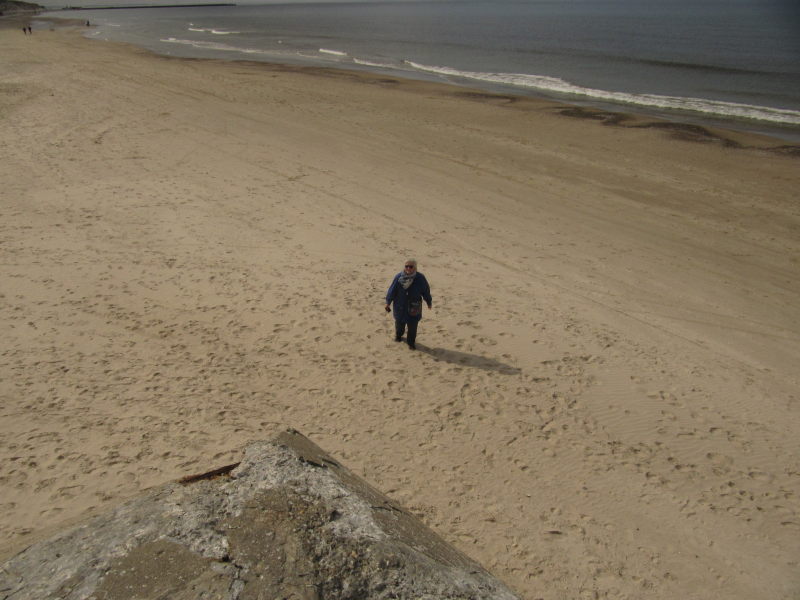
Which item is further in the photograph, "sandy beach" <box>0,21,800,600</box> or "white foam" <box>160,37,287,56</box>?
"white foam" <box>160,37,287,56</box>

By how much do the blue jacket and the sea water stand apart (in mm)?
23328

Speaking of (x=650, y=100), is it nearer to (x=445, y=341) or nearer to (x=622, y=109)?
(x=622, y=109)

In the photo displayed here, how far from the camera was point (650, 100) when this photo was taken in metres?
29.5

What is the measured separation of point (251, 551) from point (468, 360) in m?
5.46

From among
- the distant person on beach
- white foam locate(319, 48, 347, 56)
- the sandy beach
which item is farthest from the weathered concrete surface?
white foam locate(319, 48, 347, 56)

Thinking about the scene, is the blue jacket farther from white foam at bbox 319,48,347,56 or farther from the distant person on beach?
white foam at bbox 319,48,347,56

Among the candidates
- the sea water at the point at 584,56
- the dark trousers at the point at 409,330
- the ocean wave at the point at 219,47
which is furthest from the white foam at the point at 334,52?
the dark trousers at the point at 409,330

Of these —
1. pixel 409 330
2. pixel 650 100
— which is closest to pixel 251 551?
pixel 409 330

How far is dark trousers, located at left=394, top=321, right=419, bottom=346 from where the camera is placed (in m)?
8.13

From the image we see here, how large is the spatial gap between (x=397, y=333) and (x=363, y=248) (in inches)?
142

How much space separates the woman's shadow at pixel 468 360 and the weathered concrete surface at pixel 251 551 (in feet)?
14.4

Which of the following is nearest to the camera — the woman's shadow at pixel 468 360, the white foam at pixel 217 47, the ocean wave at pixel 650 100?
the woman's shadow at pixel 468 360

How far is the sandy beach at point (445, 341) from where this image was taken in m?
5.57

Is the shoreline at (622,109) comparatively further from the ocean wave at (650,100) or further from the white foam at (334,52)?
the white foam at (334,52)
